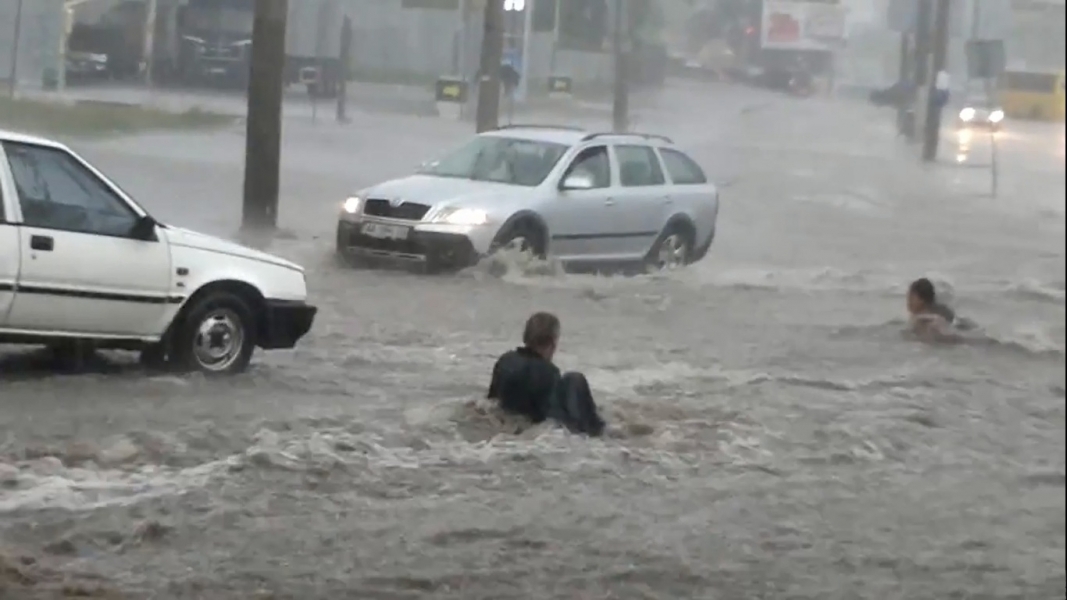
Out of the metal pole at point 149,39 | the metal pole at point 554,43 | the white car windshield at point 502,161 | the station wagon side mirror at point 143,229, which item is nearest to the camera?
the station wagon side mirror at point 143,229

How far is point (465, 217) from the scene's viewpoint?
1420cm

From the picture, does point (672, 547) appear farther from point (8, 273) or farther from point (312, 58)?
point (312, 58)

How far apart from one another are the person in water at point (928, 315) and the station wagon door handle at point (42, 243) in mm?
5695

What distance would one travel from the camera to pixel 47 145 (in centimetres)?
898

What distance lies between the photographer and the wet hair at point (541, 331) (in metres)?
8.22

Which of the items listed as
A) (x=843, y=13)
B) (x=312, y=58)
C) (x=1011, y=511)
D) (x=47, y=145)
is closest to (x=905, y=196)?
(x=312, y=58)

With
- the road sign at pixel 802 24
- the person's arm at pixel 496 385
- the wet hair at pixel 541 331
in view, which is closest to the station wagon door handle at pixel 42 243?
the person's arm at pixel 496 385

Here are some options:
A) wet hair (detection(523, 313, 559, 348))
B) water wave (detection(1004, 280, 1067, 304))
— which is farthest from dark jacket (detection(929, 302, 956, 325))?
wet hair (detection(523, 313, 559, 348))

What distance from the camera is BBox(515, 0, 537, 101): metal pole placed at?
13477 mm

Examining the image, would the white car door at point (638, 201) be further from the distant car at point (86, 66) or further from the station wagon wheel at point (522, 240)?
the distant car at point (86, 66)

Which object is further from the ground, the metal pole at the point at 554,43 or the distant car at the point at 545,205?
the metal pole at the point at 554,43

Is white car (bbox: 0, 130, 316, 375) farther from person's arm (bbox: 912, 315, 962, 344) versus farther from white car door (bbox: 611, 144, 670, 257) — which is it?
white car door (bbox: 611, 144, 670, 257)

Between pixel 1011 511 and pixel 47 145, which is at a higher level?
pixel 47 145

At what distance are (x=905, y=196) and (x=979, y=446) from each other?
6.25m
